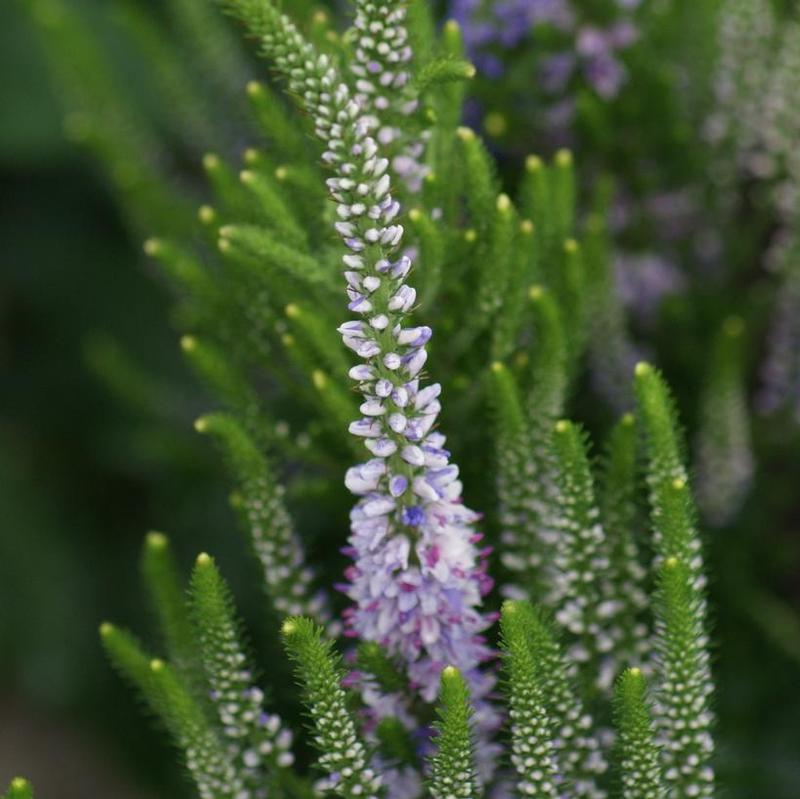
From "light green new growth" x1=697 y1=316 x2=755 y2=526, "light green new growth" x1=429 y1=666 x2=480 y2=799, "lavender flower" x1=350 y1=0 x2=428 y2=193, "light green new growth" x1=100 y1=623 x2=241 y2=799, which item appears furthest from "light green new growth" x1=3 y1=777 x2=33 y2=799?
"light green new growth" x1=697 y1=316 x2=755 y2=526

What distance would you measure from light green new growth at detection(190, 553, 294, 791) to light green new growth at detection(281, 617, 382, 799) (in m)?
0.08

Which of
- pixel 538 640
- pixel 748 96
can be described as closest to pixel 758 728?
pixel 538 640

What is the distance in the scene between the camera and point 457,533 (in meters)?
1.01

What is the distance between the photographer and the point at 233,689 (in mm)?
1079

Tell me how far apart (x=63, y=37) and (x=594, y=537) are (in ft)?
3.77

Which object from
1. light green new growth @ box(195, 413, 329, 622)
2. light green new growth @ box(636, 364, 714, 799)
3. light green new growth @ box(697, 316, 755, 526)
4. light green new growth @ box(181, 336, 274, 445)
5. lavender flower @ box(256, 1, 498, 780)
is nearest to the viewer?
lavender flower @ box(256, 1, 498, 780)

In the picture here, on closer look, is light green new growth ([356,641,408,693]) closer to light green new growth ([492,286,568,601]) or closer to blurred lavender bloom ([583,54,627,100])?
light green new growth ([492,286,568,601])

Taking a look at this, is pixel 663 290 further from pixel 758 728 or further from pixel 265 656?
pixel 265 656

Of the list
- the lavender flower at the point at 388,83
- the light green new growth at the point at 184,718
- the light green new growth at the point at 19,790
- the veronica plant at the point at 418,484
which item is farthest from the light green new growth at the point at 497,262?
the light green new growth at the point at 19,790

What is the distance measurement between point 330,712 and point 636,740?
0.89ft

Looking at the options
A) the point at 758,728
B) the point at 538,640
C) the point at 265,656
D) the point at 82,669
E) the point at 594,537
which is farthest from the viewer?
the point at 82,669

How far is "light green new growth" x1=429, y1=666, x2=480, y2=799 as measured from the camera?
92 cm

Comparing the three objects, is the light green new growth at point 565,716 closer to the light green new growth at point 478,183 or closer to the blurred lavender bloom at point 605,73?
the light green new growth at point 478,183

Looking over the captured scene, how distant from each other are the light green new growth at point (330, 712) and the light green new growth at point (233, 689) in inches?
3.3
